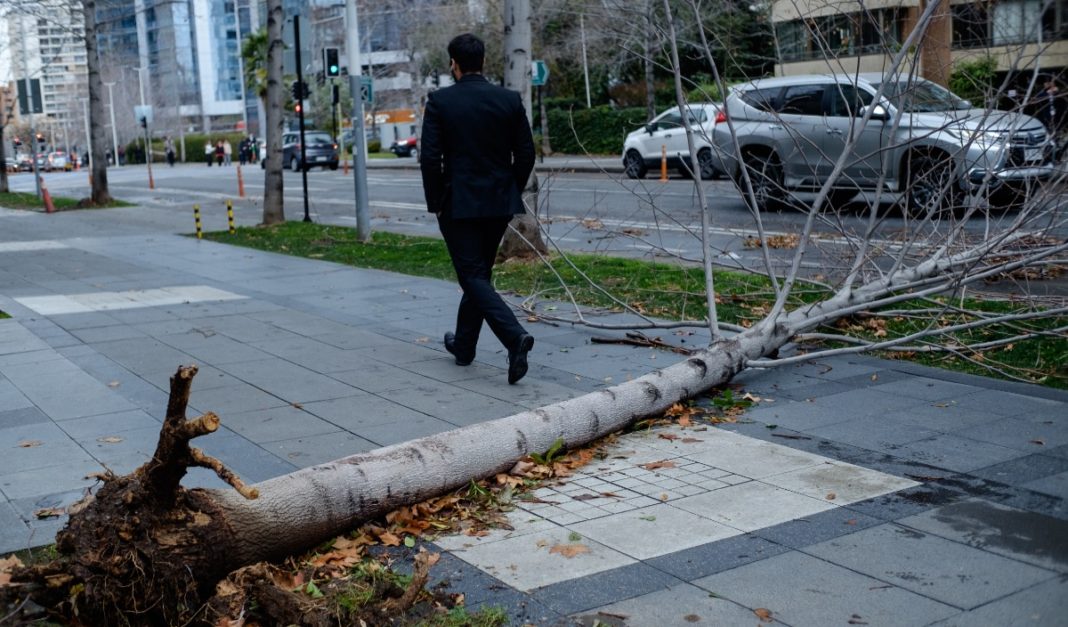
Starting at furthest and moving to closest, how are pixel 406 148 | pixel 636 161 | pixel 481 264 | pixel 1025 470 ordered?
pixel 406 148 < pixel 636 161 < pixel 481 264 < pixel 1025 470

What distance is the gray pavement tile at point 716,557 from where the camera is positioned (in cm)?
409

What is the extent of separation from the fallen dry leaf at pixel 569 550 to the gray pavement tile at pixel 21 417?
338 cm

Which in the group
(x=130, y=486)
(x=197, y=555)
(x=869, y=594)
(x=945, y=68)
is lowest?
(x=869, y=594)

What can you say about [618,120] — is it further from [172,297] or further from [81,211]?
[172,297]

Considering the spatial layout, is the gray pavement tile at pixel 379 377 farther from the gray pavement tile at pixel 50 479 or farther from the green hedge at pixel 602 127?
the green hedge at pixel 602 127

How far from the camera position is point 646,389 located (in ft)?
19.7

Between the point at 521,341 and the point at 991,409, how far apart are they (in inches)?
104

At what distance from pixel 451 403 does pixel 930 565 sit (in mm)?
3149

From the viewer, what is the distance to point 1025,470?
16.8 feet

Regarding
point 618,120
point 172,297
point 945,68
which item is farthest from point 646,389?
point 618,120

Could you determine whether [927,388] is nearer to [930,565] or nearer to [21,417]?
[930,565]

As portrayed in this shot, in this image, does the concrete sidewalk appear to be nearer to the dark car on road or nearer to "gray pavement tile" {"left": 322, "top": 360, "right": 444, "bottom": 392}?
"gray pavement tile" {"left": 322, "top": 360, "right": 444, "bottom": 392}

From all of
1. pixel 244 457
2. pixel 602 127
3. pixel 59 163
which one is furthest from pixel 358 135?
pixel 59 163

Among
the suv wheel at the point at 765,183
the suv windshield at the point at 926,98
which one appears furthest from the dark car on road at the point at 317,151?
the suv windshield at the point at 926,98
